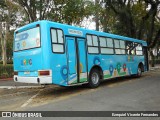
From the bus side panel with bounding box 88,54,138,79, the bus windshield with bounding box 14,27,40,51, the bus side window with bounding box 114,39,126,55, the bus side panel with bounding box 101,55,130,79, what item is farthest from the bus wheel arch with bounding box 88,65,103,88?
the bus windshield with bounding box 14,27,40,51

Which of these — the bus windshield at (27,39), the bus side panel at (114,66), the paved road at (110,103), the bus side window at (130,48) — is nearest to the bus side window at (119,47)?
the bus side panel at (114,66)

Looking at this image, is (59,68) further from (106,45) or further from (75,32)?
(106,45)

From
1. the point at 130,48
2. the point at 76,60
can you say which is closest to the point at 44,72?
the point at 76,60

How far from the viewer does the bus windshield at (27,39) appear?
11110 mm

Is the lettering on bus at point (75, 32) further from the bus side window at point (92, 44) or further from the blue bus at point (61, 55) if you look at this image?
the bus side window at point (92, 44)

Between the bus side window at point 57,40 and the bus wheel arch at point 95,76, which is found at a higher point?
the bus side window at point 57,40

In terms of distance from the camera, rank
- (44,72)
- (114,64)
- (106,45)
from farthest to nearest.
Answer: (114,64), (106,45), (44,72)

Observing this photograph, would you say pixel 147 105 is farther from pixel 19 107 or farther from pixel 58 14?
pixel 58 14

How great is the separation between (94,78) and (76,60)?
1942 millimetres

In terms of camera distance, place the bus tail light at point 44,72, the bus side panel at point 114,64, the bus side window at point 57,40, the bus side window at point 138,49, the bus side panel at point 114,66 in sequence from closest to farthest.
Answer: the bus tail light at point 44,72, the bus side window at point 57,40, the bus side panel at point 114,64, the bus side panel at point 114,66, the bus side window at point 138,49

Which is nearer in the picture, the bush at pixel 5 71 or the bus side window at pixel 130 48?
the bus side window at pixel 130 48

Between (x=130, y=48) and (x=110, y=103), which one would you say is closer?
(x=110, y=103)

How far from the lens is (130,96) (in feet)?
34.4

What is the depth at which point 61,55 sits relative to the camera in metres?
11.2
